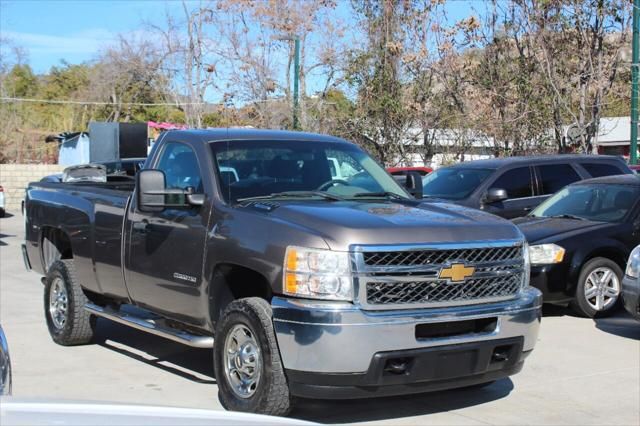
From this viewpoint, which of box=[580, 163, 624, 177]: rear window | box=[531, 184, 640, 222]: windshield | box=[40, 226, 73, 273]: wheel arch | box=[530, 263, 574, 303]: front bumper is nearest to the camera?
box=[40, 226, 73, 273]: wheel arch

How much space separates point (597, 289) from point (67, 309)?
18.8ft

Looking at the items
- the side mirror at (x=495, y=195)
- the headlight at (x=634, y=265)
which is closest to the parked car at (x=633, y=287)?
the headlight at (x=634, y=265)

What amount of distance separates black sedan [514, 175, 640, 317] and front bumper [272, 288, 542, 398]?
13.9ft

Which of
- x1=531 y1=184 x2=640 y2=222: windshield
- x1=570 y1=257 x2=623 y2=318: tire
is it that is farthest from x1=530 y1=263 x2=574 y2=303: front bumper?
x1=531 y1=184 x2=640 y2=222: windshield

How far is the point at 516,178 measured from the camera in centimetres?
1327

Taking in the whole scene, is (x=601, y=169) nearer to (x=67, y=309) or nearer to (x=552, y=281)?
(x=552, y=281)

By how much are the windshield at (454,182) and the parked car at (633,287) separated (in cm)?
432

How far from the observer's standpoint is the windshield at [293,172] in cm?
661

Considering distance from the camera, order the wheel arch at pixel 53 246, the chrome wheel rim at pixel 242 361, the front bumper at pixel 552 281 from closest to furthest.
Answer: the chrome wheel rim at pixel 242 361 → the wheel arch at pixel 53 246 → the front bumper at pixel 552 281

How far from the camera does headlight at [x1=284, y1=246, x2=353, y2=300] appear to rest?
213 inches

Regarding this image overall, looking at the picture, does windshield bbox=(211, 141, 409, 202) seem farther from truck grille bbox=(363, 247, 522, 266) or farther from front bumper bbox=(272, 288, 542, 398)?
front bumper bbox=(272, 288, 542, 398)

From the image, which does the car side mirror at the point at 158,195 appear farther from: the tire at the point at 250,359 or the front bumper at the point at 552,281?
the front bumper at the point at 552,281

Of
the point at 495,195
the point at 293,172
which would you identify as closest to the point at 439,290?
the point at 293,172

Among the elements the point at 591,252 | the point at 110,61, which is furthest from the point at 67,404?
the point at 110,61
